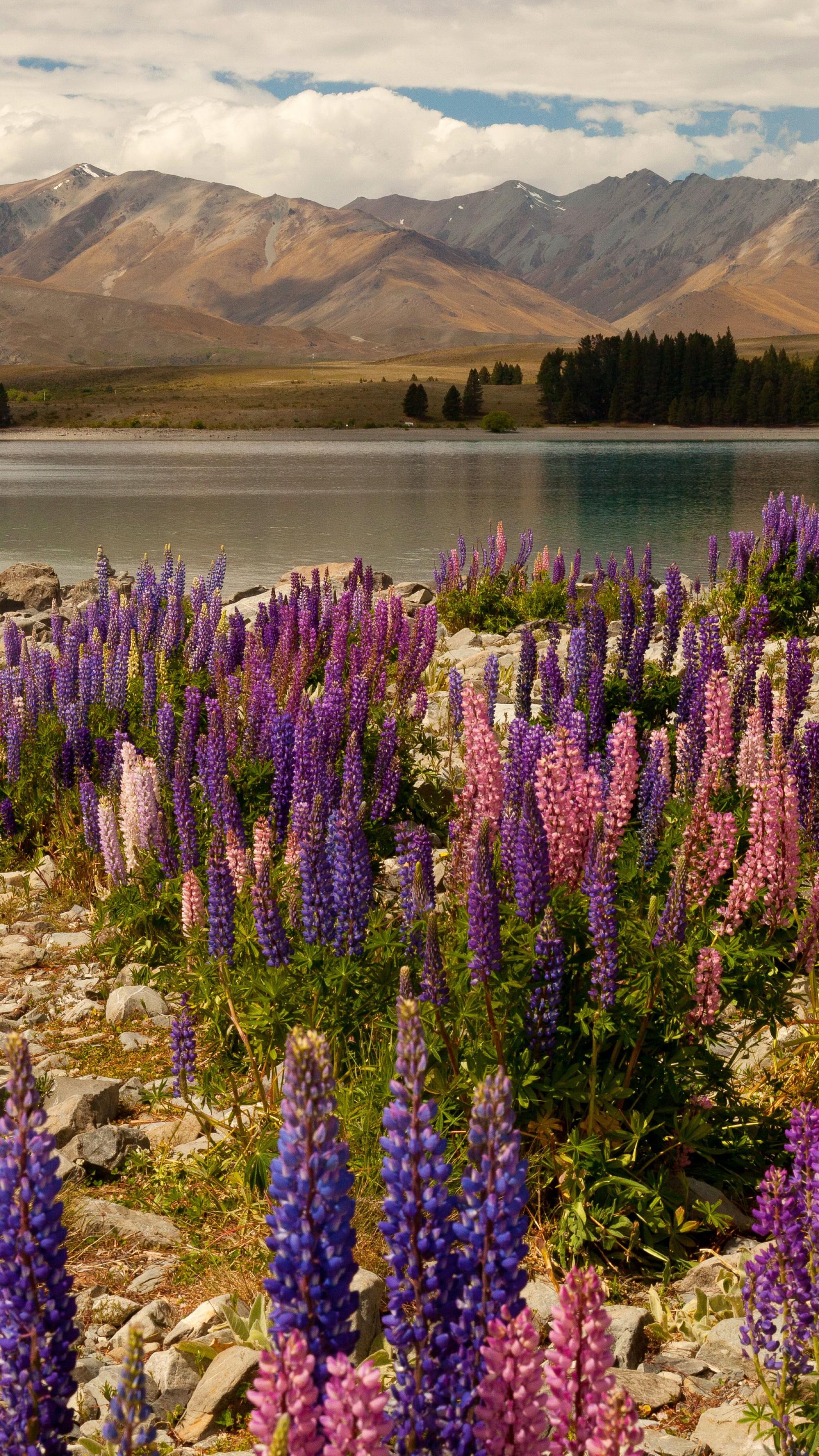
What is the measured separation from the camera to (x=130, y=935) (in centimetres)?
773

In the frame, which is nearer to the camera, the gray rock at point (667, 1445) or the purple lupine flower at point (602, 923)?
the gray rock at point (667, 1445)

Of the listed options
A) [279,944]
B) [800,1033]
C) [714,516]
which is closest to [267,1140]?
[279,944]

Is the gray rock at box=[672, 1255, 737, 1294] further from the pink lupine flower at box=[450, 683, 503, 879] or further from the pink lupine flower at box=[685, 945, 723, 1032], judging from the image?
the pink lupine flower at box=[450, 683, 503, 879]

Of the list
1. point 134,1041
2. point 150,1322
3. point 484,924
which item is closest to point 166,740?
point 134,1041

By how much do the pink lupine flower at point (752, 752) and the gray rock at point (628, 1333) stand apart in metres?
2.99

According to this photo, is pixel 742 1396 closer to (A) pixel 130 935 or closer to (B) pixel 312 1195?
(B) pixel 312 1195

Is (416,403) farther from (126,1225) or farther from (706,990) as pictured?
(126,1225)

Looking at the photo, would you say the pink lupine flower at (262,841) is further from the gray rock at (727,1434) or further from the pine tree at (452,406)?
the pine tree at (452,406)

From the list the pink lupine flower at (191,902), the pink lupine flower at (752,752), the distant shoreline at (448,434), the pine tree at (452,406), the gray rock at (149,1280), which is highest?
the pine tree at (452,406)

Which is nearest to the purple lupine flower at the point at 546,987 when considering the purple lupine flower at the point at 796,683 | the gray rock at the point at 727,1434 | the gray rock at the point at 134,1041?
the gray rock at the point at 727,1434

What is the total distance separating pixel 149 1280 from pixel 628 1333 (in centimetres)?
178

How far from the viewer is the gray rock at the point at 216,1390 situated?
12.2ft

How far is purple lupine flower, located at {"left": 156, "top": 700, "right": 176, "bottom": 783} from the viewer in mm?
8758

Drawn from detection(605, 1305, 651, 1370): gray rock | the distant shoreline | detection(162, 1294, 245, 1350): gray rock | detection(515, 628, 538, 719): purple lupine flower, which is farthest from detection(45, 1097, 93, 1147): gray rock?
the distant shoreline
